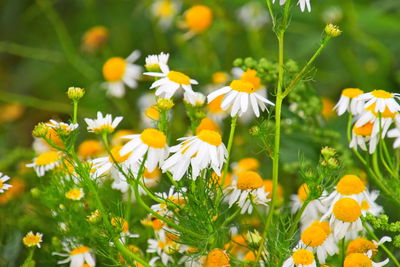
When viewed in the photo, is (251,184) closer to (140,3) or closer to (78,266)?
(78,266)

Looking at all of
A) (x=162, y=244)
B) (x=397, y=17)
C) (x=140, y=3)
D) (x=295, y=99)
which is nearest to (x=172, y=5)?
(x=140, y=3)

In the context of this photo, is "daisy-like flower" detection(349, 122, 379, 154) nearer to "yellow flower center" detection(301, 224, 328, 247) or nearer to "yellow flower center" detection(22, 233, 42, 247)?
"yellow flower center" detection(301, 224, 328, 247)

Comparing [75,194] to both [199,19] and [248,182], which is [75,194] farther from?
[199,19]

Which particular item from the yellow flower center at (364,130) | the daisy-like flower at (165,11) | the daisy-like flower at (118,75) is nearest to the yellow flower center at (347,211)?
the yellow flower center at (364,130)

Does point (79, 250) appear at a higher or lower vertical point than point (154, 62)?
lower

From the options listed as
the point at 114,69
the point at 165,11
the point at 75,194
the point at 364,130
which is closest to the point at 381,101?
the point at 364,130

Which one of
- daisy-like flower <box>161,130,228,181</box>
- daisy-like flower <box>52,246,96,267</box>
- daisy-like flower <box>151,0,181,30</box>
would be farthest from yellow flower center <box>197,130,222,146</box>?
daisy-like flower <box>151,0,181,30</box>
